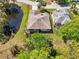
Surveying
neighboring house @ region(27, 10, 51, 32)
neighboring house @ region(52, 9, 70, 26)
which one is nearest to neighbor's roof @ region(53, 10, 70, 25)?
neighboring house @ region(52, 9, 70, 26)

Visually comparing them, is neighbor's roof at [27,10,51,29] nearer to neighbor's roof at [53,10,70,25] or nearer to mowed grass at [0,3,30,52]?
mowed grass at [0,3,30,52]

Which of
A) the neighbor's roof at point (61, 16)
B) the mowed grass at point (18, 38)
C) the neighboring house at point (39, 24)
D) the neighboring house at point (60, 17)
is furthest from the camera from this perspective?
the neighbor's roof at point (61, 16)

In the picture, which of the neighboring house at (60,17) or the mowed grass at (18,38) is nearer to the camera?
the mowed grass at (18,38)

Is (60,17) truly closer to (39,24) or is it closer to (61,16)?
(61,16)

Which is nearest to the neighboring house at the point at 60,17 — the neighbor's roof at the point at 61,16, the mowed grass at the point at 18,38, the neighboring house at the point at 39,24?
the neighbor's roof at the point at 61,16

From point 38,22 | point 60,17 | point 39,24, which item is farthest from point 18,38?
point 60,17

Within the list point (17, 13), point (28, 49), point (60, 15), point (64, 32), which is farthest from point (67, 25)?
point (17, 13)

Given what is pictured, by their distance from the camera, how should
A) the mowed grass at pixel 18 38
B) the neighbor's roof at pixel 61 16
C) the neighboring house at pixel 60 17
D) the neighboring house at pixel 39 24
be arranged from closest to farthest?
the mowed grass at pixel 18 38
the neighboring house at pixel 39 24
the neighboring house at pixel 60 17
the neighbor's roof at pixel 61 16

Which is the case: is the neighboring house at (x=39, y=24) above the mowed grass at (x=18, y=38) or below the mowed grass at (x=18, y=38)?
above

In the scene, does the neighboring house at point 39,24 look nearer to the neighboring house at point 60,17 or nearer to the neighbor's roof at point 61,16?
the neighboring house at point 60,17
